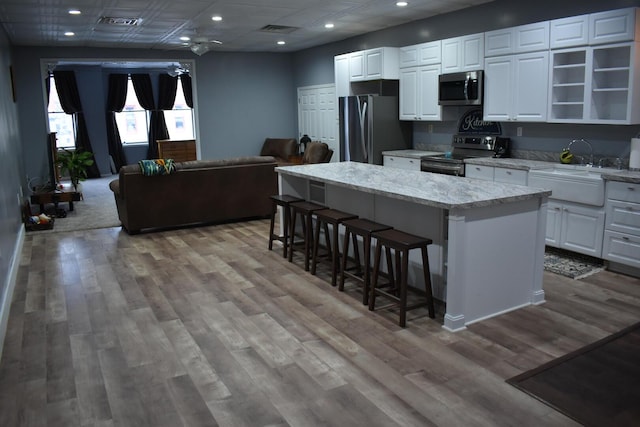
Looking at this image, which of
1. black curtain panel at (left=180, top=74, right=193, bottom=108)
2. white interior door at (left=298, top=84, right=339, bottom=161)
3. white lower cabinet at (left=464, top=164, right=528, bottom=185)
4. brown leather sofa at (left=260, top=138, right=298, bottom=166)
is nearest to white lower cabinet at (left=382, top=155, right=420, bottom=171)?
white lower cabinet at (left=464, top=164, right=528, bottom=185)

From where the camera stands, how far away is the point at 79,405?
107 inches

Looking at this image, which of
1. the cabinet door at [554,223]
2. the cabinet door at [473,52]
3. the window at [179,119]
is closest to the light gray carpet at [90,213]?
the window at [179,119]

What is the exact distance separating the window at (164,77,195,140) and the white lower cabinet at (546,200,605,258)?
1059cm

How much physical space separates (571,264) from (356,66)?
4.48 m

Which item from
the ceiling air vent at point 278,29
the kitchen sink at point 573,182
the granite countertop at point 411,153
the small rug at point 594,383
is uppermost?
the ceiling air vent at point 278,29

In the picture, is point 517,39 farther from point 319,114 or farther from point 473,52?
point 319,114

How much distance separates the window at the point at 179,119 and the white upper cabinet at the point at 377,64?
6.95 meters

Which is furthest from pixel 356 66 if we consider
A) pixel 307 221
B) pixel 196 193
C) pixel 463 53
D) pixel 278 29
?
pixel 307 221

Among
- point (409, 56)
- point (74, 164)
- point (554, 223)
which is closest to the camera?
point (554, 223)

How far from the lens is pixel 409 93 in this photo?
7.33 meters

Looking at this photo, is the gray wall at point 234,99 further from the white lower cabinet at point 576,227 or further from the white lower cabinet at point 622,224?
the white lower cabinet at point 622,224

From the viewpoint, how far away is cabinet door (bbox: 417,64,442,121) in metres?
6.88

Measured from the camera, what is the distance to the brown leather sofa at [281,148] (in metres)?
10.3

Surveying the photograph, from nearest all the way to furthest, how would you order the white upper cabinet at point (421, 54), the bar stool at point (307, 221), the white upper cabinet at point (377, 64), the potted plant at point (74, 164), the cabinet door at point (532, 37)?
the bar stool at point (307, 221) < the cabinet door at point (532, 37) < the white upper cabinet at point (421, 54) < the white upper cabinet at point (377, 64) < the potted plant at point (74, 164)
